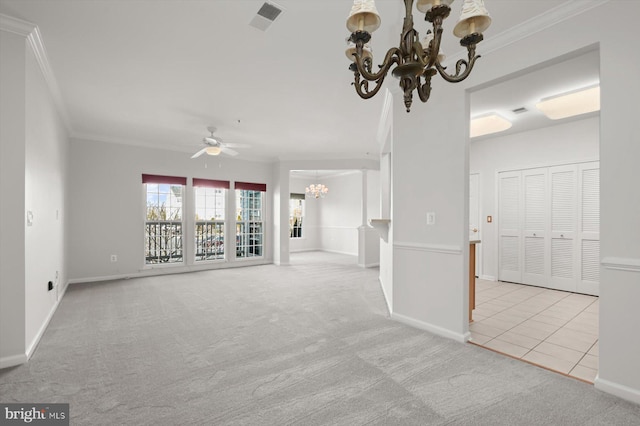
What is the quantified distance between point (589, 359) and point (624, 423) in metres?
0.89

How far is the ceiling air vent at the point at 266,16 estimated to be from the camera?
2174 millimetres

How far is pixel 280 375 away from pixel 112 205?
17.0 ft

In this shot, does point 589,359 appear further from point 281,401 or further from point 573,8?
point 573,8

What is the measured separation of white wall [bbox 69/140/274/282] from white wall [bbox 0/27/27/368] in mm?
3382

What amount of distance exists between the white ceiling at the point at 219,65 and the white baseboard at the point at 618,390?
2.65 metres

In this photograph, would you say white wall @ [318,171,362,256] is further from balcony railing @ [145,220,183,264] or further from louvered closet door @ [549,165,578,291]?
louvered closet door @ [549,165,578,291]

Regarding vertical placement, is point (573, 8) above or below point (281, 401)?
above

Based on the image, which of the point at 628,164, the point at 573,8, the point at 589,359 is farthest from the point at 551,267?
the point at 573,8

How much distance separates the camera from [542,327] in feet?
10.4

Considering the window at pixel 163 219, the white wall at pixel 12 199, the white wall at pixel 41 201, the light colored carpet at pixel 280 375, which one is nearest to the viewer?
the light colored carpet at pixel 280 375

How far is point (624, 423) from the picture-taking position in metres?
1.69

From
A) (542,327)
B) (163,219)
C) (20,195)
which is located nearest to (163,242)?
(163,219)

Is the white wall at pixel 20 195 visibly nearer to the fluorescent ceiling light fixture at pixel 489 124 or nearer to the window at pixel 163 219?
the window at pixel 163 219

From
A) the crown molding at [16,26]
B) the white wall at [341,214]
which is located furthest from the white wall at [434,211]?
the white wall at [341,214]
